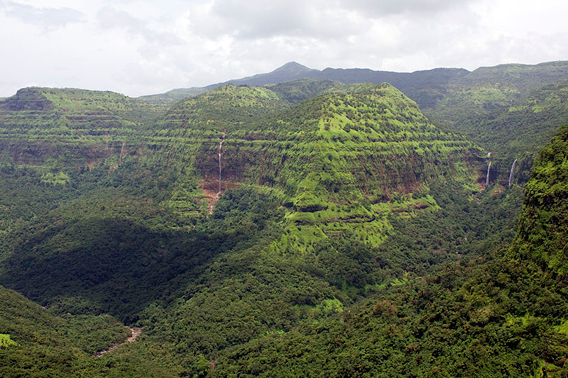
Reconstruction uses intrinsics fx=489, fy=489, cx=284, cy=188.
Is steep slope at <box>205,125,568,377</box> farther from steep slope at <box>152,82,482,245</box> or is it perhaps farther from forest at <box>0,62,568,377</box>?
steep slope at <box>152,82,482,245</box>

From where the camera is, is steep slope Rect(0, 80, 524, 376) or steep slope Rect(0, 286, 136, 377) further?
steep slope Rect(0, 80, 524, 376)

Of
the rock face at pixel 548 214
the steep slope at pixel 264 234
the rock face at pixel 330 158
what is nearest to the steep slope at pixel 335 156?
the rock face at pixel 330 158

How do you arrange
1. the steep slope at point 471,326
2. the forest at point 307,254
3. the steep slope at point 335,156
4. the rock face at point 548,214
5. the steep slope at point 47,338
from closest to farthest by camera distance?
the steep slope at point 471,326
the rock face at point 548,214
the forest at point 307,254
the steep slope at point 47,338
the steep slope at point 335,156

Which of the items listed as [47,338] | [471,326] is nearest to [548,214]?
[471,326]

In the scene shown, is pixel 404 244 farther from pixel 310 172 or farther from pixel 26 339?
pixel 26 339

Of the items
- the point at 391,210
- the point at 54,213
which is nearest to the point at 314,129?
the point at 391,210

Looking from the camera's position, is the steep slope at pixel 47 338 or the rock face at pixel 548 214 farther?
the steep slope at pixel 47 338

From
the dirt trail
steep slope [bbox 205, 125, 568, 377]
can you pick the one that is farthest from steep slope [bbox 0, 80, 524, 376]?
the dirt trail

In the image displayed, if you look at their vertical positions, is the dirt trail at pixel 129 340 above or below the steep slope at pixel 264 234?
below

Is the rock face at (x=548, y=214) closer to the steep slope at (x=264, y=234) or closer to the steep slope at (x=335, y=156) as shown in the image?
the steep slope at (x=264, y=234)
